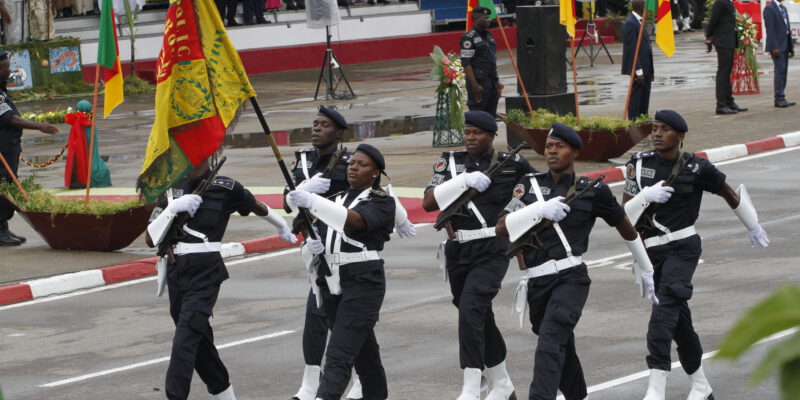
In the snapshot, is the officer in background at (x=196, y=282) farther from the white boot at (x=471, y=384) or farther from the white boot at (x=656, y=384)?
the white boot at (x=656, y=384)

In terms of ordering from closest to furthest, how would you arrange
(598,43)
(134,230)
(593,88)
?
1. (134,230)
2. (593,88)
3. (598,43)

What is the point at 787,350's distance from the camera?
89cm

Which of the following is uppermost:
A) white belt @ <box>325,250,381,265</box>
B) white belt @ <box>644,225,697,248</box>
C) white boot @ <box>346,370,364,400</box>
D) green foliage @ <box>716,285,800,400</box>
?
green foliage @ <box>716,285,800,400</box>

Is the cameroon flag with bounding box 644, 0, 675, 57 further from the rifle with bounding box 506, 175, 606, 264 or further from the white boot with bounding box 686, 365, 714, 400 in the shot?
the rifle with bounding box 506, 175, 606, 264

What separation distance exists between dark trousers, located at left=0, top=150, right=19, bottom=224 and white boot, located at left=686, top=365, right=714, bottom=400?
8.37 m

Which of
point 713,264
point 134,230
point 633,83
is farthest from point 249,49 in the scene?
point 713,264

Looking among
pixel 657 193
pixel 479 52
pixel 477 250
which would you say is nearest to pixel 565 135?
pixel 657 193

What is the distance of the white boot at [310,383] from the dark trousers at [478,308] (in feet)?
2.88

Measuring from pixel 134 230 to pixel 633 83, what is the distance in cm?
884

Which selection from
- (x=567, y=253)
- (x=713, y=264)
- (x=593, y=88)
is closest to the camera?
(x=567, y=253)

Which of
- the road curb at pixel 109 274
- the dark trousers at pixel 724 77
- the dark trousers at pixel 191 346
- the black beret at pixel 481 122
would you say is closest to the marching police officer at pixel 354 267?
the dark trousers at pixel 191 346

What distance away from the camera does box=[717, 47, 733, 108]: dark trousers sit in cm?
2148

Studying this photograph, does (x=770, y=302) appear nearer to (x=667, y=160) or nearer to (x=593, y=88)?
(x=667, y=160)

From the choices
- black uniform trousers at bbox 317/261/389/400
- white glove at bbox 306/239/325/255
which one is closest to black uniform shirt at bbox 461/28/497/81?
black uniform trousers at bbox 317/261/389/400
